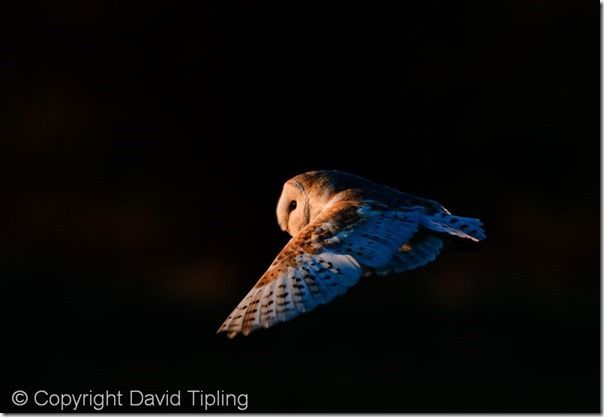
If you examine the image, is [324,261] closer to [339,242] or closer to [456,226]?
[339,242]

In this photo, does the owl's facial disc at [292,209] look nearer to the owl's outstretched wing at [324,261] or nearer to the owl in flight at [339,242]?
the owl in flight at [339,242]

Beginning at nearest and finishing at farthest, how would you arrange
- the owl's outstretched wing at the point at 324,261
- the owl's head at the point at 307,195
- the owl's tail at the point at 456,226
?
the owl's outstretched wing at the point at 324,261, the owl's tail at the point at 456,226, the owl's head at the point at 307,195

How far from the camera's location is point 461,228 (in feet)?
6.45

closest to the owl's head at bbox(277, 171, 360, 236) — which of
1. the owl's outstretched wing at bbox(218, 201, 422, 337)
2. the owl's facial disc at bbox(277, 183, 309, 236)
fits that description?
the owl's facial disc at bbox(277, 183, 309, 236)

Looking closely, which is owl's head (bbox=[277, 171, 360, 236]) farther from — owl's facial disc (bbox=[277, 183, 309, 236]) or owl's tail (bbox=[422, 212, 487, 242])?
owl's tail (bbox=[422, 212, 487, 242])

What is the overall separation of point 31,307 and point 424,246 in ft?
8.00

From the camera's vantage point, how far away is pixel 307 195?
7.34 feet

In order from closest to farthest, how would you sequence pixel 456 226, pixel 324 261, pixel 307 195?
pixel 324 261 → pixel 456 226 → pixel 307 195

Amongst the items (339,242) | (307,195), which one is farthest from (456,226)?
(307,195)

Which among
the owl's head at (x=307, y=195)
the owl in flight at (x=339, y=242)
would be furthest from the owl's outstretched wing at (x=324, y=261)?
the owl's head at (x=307, y=195)

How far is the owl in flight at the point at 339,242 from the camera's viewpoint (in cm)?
160

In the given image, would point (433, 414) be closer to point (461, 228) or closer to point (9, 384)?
point (461, 228)

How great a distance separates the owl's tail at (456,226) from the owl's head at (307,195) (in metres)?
0.27

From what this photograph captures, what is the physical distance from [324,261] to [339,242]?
0.09 meters
